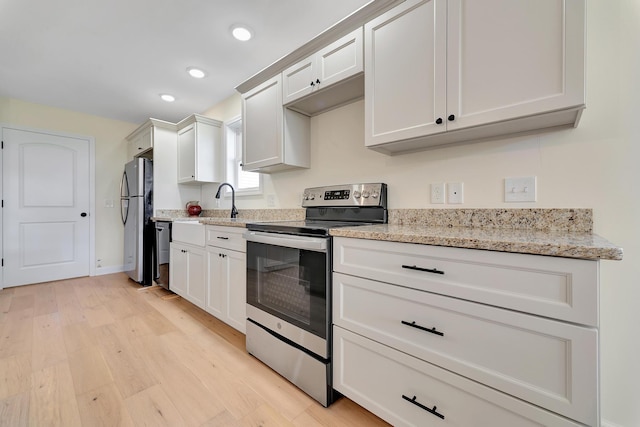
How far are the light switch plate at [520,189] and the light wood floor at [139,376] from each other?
1.28 meters

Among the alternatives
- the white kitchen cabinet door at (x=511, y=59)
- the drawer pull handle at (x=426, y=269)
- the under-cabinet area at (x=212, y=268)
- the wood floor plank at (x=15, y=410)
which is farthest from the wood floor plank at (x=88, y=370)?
the white kitchen cabinet door at (x=511, y=59)

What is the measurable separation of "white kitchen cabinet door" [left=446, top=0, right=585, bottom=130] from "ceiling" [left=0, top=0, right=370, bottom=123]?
96cm

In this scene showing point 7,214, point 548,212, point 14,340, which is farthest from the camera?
point 7,214

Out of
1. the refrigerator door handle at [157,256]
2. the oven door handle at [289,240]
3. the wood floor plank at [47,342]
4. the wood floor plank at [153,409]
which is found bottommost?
the wood floor plank at [153,409]

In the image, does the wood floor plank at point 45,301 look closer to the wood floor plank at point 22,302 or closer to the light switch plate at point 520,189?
the wood floor plank at point 22,302

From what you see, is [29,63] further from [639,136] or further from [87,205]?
[639,136]

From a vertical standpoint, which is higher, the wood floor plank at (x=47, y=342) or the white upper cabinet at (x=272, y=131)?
the white upper cabinet at (x=272, y=131)

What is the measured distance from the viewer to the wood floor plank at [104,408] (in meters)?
1.26

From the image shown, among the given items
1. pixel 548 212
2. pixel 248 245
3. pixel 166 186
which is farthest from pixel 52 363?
pixel 548 212

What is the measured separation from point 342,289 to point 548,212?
1.01 metres

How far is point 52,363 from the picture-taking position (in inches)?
67.7

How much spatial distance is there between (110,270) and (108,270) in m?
0.03

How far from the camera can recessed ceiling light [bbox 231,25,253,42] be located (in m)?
2.05

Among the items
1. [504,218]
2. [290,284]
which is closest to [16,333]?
[290,284]
